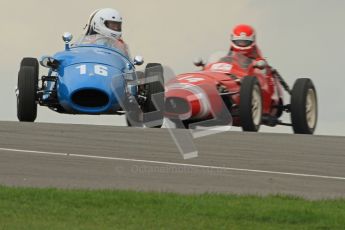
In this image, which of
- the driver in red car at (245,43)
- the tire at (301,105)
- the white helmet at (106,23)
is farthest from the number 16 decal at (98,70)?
the tire at (301,105)

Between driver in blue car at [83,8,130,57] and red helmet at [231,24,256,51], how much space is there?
2.29 meters

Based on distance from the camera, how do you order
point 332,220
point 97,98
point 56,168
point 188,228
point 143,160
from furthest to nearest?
point 97,98 < point 143,160 < point 56,168 < point 332,220 < point 188,228

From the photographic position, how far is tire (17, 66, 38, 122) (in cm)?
2356

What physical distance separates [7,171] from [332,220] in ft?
14.9

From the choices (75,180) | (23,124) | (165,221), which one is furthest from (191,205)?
(23,124)

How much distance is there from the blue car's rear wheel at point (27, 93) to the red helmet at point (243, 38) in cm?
439

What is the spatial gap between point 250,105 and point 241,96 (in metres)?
0.23

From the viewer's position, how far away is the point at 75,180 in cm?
1391

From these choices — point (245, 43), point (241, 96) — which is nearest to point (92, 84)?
point (241, 96)

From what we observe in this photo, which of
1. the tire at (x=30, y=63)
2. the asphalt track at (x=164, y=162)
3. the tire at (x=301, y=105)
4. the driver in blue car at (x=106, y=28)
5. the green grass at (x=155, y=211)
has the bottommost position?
the tire at (x=301, y=105)

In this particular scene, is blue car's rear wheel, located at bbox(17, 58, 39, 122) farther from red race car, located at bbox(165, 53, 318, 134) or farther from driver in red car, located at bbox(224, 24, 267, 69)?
driver in red car, located at bbox(224, 24, 267, 69)

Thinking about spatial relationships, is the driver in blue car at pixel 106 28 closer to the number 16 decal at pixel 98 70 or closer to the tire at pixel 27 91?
the tire at pixel 27 91

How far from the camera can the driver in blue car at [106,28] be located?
2578 cm

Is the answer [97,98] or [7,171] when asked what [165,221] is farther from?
[97,98]
